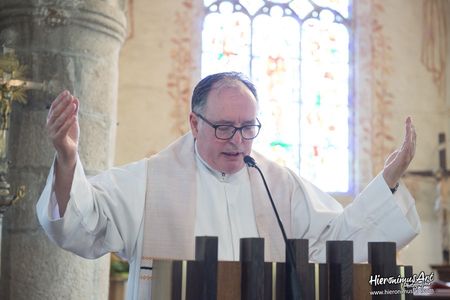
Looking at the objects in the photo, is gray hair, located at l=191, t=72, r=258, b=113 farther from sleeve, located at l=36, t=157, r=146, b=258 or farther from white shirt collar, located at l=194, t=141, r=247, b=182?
sleeve, located at l=36, t=157, r=146, b=258

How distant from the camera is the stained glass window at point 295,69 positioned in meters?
11.1

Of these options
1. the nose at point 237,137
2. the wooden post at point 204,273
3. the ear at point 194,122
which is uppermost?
the ear at point 194,122

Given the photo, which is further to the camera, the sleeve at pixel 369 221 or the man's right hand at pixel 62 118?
the sleeve at pixel 369 221

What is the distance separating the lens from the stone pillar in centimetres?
433

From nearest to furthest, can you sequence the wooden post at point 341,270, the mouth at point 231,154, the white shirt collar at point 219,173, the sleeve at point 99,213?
→ the wooden post at point 341,270
the sleeve at point 99,213
the mouth at point 231,154
the white shirt collar at point 219,173

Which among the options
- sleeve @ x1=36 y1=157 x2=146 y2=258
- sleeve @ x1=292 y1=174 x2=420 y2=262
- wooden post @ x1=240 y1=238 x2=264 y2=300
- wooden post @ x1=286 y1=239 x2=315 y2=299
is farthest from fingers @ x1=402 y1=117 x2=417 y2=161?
sleeve @ x1=36 y1=157 x2=146 y2=258

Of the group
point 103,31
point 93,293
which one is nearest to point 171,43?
point 103,31

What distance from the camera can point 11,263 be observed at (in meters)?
4.36

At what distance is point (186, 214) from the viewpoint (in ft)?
9.75

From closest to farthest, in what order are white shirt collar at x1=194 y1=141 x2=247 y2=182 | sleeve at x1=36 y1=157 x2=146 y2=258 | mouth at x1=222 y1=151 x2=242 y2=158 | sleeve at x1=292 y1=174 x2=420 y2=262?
sleeve at x1=36 y1=157 x2=146 y2=258
sleeve at x1=292 y1=174 x2=420 y2=262
mouth at x1=222 y1=151 x2=242 y2=158
white shirt collar at x1=194 y1=141 x2=247 y2=182

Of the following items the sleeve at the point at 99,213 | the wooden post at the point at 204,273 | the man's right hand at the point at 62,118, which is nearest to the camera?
the wooden post at the point at 204,273

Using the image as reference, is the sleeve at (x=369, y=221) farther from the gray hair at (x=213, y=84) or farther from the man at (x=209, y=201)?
the gray hair at (x=213, y=84)

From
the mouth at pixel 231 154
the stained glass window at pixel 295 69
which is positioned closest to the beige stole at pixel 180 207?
the mouth at pixel 231 154

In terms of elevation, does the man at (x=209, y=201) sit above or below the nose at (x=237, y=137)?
below
